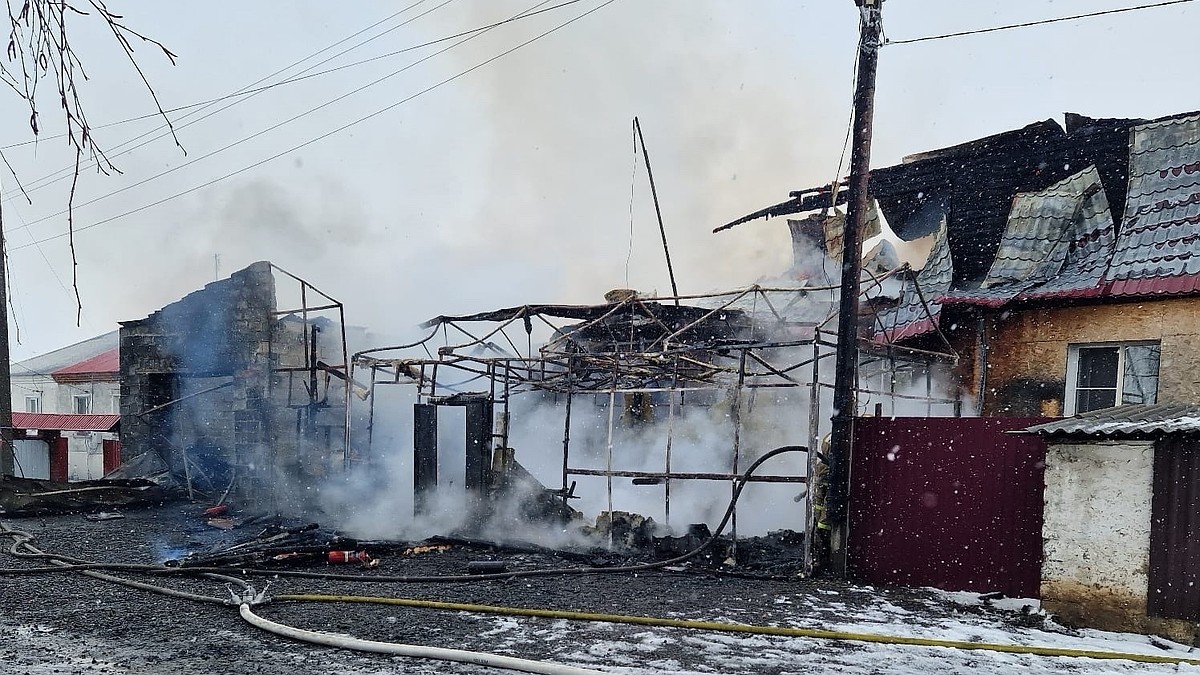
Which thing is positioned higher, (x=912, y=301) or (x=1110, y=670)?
(x=912, y=301)

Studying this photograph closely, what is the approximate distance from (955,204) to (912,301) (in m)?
2.36

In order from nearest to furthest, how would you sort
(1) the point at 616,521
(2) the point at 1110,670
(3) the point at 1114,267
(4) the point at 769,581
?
(2) the point at 1110,670
(4) the point at 769,581
(3) the point at 1114,267
(1) the point at 616,521

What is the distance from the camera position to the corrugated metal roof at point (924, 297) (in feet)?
45.1

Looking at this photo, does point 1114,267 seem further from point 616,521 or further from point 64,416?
point 64,416

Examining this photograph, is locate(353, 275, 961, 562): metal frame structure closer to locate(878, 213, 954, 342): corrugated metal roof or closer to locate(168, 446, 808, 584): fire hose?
locate(878, 213, 954, 342): corrugated metal roof

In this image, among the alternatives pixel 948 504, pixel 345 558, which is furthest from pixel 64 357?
pixel 948 504

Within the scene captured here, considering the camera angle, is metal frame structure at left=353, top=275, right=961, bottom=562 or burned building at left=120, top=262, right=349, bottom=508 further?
burned building at left=120, top=262, right=349, bottom=508

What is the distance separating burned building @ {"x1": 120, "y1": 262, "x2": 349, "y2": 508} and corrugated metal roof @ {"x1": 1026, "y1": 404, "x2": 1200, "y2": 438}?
601 inches

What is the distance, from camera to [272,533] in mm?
13352

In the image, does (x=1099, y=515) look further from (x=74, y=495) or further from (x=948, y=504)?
(x=74, y=495)

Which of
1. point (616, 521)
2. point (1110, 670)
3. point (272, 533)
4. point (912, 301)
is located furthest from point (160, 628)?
point (912, 301)

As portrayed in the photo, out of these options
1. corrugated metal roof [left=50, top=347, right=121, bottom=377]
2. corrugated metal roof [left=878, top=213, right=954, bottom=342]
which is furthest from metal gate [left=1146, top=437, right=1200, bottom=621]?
corrugated metal roof [left=50, top=347, right=121, bottom=377]

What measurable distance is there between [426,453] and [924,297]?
9.36m

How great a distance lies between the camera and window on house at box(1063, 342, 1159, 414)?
11.4 m
